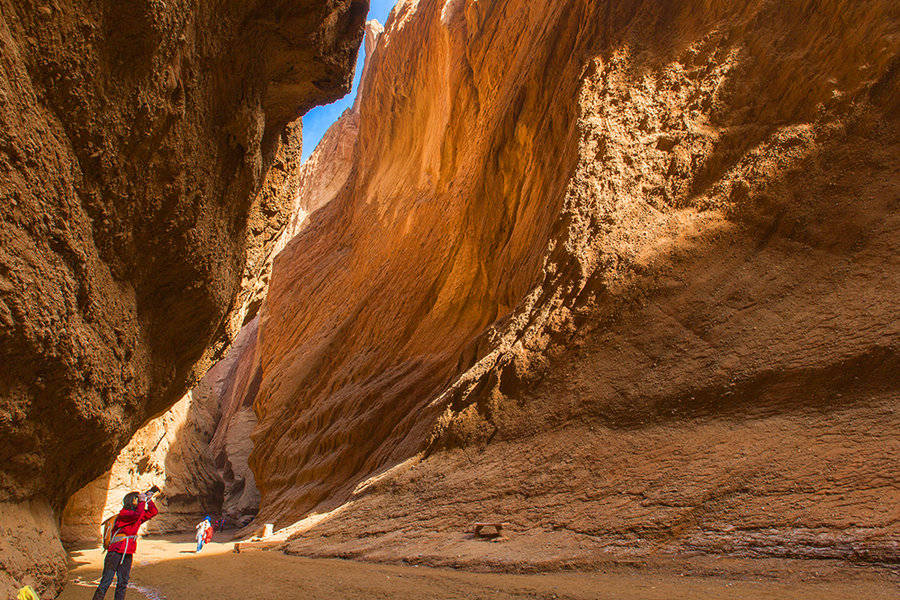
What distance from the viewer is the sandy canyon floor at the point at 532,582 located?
278 cm

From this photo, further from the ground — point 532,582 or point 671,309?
point 671,309

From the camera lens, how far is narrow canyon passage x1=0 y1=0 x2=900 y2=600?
3172 mm

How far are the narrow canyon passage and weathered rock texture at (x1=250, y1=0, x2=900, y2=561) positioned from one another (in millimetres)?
33

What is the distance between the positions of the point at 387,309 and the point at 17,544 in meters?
10.9

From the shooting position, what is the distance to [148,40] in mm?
3340

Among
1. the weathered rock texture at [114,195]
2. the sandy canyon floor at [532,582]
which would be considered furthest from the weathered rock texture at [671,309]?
the weathered rock texture at [114,195]

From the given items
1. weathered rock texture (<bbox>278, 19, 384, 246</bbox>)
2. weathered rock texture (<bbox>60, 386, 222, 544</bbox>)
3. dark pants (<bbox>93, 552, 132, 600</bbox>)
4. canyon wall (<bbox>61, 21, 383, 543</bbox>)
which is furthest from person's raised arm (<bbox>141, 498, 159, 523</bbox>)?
weathered rock texture (<bbox>278, 19, 384, 246</bbox>)

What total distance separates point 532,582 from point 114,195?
365 cm

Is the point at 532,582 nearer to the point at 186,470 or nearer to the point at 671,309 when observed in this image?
the point at 671,309

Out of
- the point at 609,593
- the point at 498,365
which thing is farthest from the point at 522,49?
the point at 609,593

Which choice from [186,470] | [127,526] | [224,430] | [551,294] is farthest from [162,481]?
[551,294]

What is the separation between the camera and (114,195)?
373cm

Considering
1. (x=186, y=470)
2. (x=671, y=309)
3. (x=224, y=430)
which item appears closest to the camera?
(x=671, y=309)

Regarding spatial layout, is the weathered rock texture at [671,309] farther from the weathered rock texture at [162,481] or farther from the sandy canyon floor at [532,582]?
the weathered rock texture at [162,481]
